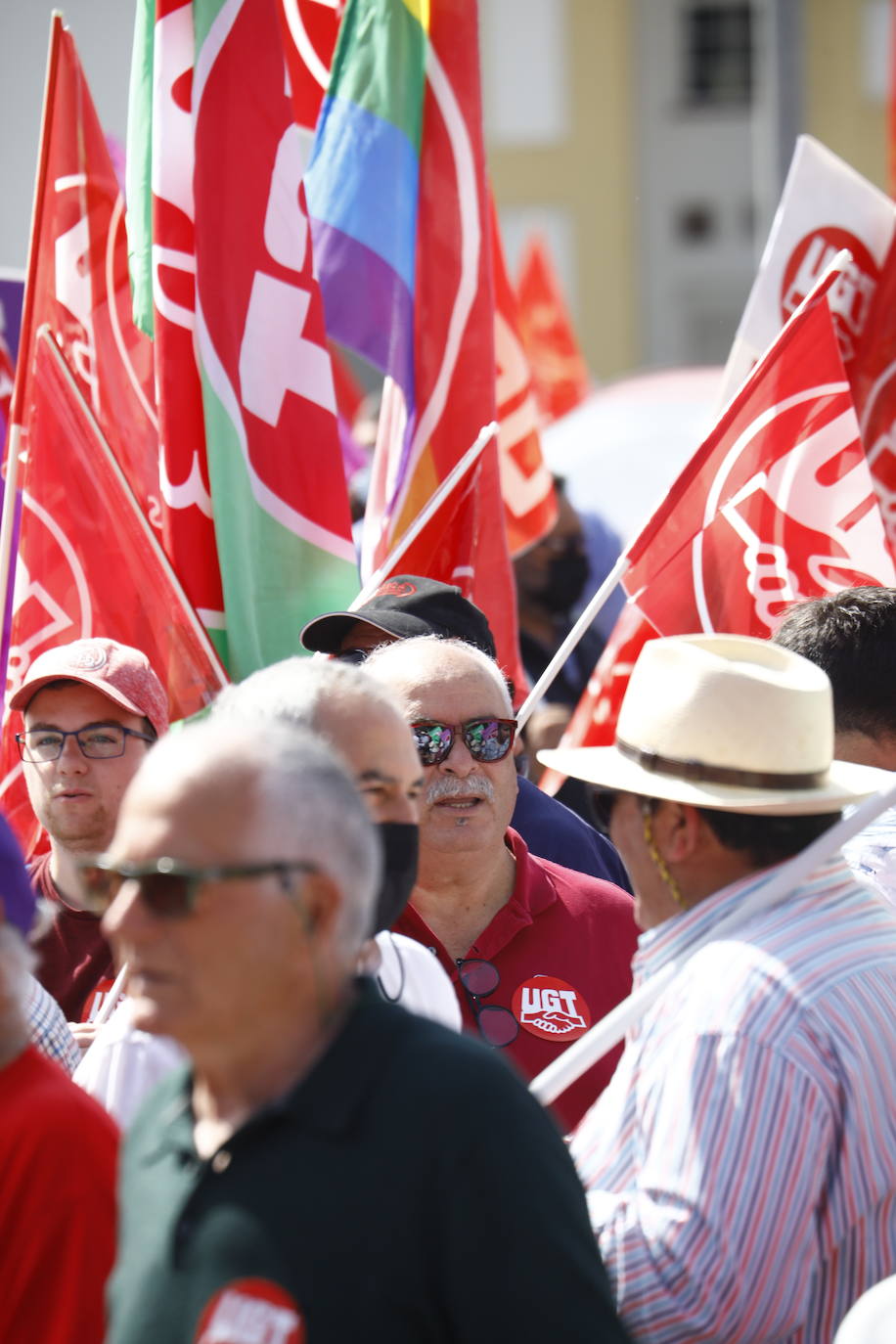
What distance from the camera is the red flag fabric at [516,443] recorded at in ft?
17.6

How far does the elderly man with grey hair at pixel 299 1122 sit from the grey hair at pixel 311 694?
0.42 metres

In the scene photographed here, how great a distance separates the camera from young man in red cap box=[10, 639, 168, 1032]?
3434 mm

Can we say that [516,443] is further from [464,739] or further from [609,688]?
[464,739]

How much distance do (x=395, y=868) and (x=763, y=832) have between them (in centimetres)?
47

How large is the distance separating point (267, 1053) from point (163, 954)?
0.14 m

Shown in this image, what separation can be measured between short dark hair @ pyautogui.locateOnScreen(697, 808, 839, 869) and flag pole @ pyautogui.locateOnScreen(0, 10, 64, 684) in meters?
2.28

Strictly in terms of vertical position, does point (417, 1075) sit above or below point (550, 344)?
above

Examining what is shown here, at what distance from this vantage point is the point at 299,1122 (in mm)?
1640

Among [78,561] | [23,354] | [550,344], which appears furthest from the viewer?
[550,344]

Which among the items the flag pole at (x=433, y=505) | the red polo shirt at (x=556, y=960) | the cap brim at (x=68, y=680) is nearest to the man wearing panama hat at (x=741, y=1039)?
the red polo shirt at (x=556, y=960)

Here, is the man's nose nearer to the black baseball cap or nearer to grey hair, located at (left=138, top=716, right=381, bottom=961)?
the black baseball cap

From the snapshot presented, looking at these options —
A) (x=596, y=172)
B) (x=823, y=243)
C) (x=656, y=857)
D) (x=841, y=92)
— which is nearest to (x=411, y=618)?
(x=656, y=857)

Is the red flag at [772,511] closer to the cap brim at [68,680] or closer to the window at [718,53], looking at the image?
the cap brim at [68,680]

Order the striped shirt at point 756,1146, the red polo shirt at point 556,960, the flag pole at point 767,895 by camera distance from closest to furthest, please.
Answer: the striped shirt at point 756,1146 < the flag pole at point 767,895 < the red polo shirt at point 556,960
